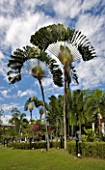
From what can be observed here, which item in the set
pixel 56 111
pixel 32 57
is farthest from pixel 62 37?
pixel 56 111

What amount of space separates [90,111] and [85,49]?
14.4 metres

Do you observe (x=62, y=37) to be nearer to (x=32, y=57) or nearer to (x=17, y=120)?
(x=32, y=57)

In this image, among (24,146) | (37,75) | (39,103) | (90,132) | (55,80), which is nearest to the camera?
(90,132)

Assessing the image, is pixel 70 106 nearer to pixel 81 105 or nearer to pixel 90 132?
pixel 81 105

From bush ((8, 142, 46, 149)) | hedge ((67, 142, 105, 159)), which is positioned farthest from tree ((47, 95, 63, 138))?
hedge ((67, 142, 105, 159))

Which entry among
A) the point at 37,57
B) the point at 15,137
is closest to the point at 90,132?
the point at 37,57

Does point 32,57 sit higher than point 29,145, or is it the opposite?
point 32,57

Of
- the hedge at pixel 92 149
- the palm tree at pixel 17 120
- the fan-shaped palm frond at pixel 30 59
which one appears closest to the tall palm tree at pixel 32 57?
the fan-shaped palm frond at pixel 30 59

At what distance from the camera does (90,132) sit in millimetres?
21734

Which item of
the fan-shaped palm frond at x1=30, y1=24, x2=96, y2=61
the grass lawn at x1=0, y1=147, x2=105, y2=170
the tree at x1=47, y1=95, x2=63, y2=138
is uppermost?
the fan-shaped palm frond at x1=30, y1=24, x2=96, y2=61

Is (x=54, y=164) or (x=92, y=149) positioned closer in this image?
(x=54, y=164)

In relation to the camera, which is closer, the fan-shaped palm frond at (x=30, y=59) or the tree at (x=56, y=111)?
the fan-shaped palm frond at (x=30, y=59)

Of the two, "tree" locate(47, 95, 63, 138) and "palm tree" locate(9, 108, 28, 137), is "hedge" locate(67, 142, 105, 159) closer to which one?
"tree" locate(47, 95, 63, 138)

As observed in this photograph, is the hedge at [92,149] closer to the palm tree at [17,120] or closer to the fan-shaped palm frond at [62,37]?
the fan-shaped palm frond at [62,37]
